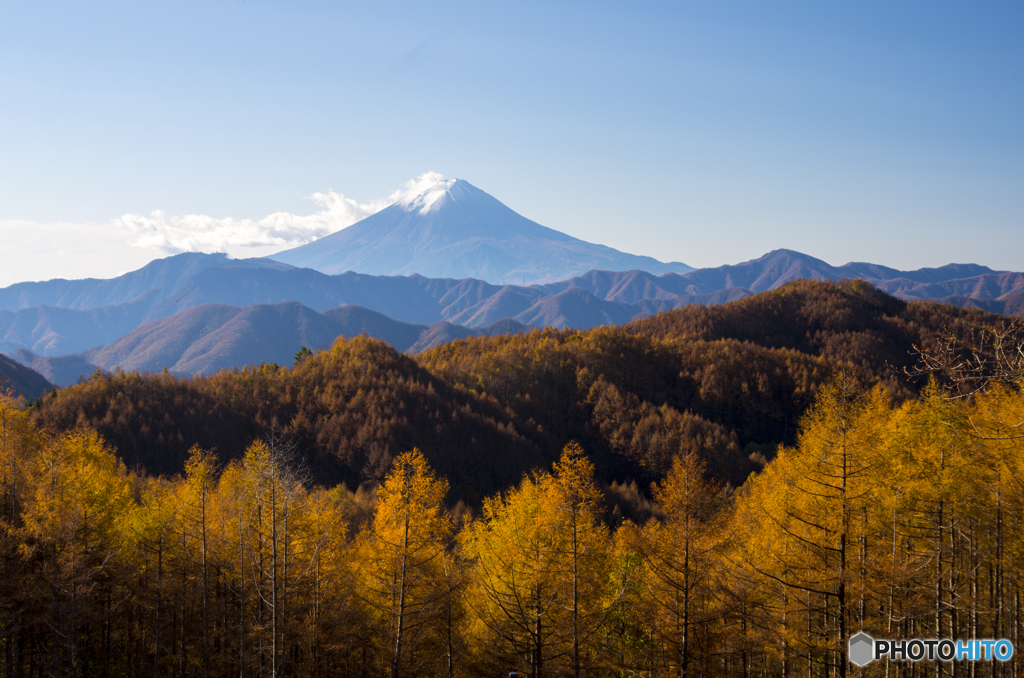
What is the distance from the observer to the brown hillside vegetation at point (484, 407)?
4281 inches

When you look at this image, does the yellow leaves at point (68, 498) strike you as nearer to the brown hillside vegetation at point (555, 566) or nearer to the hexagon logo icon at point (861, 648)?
the brown hillside vegetation at point (555, 566)

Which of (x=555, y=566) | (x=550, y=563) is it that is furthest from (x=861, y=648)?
(x=550, y=563)

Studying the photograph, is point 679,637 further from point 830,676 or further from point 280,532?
point 280,532

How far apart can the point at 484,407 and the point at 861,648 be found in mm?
117153

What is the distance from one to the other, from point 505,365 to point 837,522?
440 feet

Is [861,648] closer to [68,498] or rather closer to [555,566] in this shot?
[555,566]

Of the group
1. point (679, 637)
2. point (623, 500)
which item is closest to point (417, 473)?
point (679, 637)

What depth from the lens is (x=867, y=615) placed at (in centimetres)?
2198

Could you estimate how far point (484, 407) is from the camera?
133375 millimetres

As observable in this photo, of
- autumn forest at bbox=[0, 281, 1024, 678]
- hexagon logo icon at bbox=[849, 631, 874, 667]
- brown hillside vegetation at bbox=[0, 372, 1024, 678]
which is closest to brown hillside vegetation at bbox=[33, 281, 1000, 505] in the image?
autumn forest at bbox=[0, 281, 1024, 678]

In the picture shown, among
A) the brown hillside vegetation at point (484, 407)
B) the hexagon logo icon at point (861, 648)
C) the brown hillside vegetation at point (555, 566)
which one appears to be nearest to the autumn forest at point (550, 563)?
the brown hillside vegetation at point (555, 566)

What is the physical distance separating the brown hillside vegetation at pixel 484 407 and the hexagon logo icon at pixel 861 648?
82.3 metres

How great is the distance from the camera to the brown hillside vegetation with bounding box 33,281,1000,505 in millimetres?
108750

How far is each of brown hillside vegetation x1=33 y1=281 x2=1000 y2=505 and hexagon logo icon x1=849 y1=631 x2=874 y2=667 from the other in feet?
270
